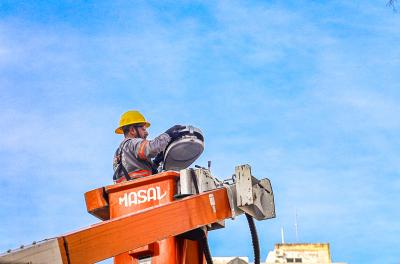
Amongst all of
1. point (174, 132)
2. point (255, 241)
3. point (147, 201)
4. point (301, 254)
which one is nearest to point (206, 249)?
point (255, 241)

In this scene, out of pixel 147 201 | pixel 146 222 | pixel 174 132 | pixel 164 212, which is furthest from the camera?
pixel 174 132

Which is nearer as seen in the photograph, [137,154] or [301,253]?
[137,154]

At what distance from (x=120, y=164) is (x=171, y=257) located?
1464 mm

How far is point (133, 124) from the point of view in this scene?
322 inches

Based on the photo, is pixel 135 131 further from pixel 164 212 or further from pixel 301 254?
pixel 301 254

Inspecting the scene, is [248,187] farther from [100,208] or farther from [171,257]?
[100,208]

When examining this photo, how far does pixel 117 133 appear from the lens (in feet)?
28.1

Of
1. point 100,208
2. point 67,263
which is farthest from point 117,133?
point 67,263

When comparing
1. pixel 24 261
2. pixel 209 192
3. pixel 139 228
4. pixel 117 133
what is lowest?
pixel 24 261

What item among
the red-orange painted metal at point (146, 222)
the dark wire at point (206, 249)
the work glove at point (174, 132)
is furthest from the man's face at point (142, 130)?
the dark wire at point (206, 249)

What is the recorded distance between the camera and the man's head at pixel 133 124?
8.18 meters

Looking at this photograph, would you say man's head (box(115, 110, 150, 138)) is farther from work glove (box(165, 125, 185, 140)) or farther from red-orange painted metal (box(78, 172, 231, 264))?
red-orange painted metal (box(78, 172, 231, 264))

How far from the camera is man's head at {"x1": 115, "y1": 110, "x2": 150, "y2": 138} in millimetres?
8180

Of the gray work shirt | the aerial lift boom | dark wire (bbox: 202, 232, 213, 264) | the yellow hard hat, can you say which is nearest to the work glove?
the gray work shirt
